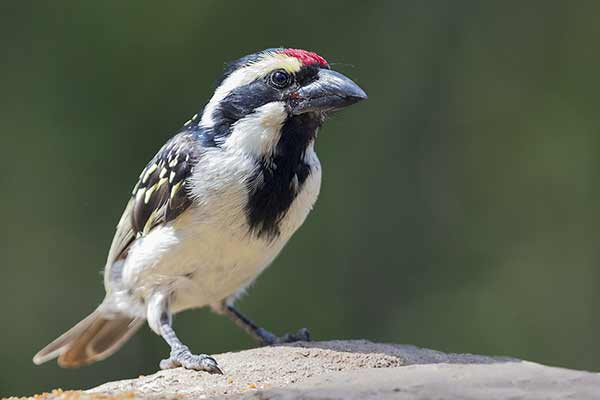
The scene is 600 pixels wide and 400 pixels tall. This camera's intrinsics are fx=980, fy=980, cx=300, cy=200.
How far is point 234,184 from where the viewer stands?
15.9 ft

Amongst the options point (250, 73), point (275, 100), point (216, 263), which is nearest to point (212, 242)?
point (216, 263)

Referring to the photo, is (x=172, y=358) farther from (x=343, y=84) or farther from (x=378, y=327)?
(x=378, y=327)

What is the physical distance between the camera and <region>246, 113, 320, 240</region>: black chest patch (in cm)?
486

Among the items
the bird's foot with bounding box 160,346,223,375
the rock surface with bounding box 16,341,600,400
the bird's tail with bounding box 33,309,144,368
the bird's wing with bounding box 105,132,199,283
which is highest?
the bird's wing with bounding box 105,132,199,283

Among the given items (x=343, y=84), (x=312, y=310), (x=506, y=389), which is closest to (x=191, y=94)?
(x=312, y=310)

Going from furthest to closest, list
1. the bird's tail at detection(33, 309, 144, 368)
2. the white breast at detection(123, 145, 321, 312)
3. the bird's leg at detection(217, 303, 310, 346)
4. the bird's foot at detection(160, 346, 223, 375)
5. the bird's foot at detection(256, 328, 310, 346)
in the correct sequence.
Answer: the bird's tail at detection(33, 309, 144, 368)
the bird's leg at detection(217, 303, 310, 346)
the bird's foot at detection(256, 328, 310, 346)
the white breast at detection(123, 145, 321, 312)
the bird's foot at detection(160, 346, 223, 375)

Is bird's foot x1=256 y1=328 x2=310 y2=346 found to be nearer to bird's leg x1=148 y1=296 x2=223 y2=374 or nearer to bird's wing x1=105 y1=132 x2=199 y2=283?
bird's leg x1=148 y1=296 x2=223 y2=374

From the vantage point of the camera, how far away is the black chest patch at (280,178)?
4.86m

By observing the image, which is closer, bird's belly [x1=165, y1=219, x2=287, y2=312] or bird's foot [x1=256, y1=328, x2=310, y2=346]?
bird's belly [x1=165, y1=219, x2=287, y2=312]

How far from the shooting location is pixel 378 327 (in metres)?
8.90

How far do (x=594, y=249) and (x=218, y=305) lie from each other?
185 inches

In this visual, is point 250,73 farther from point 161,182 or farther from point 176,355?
point 176,355

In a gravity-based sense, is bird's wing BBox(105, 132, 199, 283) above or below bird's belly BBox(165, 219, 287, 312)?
above

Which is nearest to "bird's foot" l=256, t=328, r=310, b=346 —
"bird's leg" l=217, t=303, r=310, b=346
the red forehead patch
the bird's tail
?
"bird's leg" l=217, t=303, r=310, b=346
